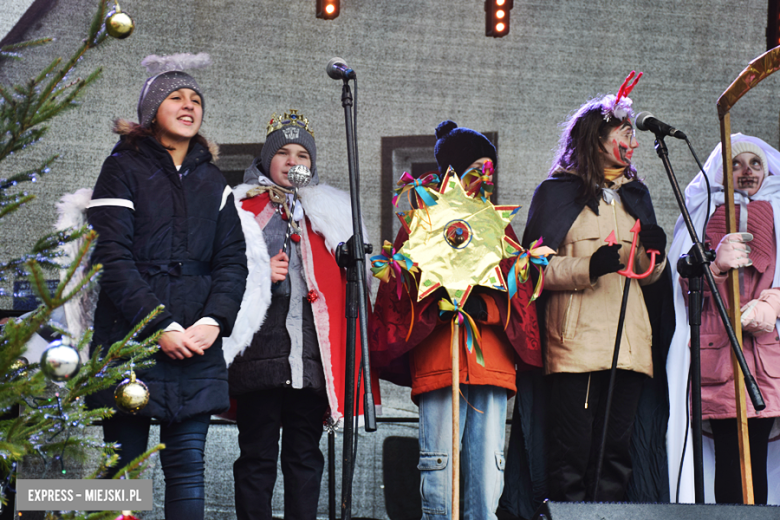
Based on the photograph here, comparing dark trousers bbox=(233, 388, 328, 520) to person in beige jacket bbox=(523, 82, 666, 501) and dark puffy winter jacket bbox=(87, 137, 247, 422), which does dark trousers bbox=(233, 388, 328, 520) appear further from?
person in beige jacket bbox=(523, 82, 666, 501)

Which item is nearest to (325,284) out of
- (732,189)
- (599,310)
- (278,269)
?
Answer: (278,269)

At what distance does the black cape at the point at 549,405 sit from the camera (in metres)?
2.96

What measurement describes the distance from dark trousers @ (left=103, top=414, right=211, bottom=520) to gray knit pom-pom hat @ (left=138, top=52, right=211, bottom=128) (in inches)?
35.9

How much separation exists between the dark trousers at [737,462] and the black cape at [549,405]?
200 mm

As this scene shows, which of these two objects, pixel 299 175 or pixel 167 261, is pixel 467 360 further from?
pixel 167 261

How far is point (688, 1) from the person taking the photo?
4129 millimetres

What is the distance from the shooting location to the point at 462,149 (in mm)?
2980

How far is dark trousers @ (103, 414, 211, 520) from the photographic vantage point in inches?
86.6

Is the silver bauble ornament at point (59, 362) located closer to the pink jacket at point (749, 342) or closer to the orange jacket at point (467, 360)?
the orange jacket at point (467, 360)

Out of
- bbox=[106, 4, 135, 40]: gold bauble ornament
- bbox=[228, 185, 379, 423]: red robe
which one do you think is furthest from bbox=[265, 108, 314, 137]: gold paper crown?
bbox=[106, 4, 135, 40]: gold bauble ornament

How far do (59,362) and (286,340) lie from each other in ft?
4.51

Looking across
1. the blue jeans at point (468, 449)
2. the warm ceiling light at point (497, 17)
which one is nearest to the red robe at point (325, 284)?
the blue jeans at point (468, 449)

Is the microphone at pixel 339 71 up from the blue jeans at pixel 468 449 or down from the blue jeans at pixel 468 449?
up

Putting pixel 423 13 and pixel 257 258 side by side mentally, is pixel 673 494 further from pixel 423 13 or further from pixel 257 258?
pixel 423 13
